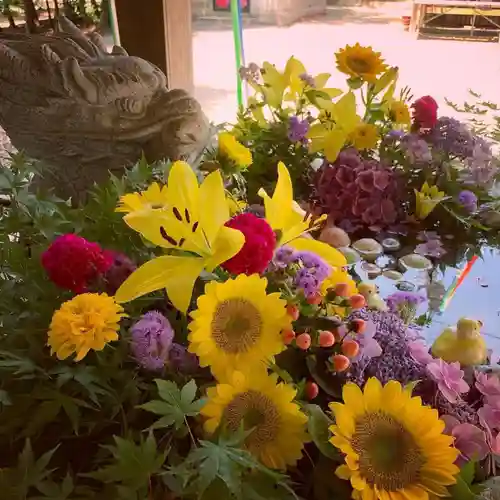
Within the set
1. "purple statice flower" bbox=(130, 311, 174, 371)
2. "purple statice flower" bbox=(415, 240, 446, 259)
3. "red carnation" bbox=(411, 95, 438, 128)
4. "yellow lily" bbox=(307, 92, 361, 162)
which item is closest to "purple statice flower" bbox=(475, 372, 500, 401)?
"purple statice flower" bbox=(130, 311, 174, 371)

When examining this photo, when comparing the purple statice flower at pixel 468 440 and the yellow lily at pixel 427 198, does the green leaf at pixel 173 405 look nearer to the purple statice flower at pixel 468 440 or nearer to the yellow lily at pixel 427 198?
the purple statice flower at pixel 468 440

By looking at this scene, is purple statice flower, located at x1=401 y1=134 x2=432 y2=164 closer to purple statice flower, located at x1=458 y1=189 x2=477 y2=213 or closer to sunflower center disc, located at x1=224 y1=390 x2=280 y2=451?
purple statice flower, located at x1=458 y1=189 x2=477 y2=213

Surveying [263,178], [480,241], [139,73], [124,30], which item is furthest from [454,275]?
[124,30]

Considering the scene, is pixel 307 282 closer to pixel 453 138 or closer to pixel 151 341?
pixel 151 341

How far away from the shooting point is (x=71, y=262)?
619 mm

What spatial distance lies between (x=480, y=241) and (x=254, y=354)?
0.88m

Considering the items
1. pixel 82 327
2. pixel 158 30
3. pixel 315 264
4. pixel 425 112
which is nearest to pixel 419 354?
pixel 315 264

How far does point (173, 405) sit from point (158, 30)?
1458 millimetres

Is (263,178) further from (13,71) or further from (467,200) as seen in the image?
(13,71)

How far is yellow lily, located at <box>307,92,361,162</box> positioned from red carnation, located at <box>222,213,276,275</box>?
0.73 metres

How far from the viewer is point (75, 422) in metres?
0.60

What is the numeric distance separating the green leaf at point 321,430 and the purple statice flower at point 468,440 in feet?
0.45

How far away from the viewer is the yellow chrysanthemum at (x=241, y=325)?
602 mm

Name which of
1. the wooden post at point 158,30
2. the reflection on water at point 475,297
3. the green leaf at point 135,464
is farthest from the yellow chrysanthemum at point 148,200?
the wooden post at point 158,30
